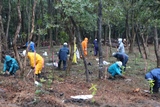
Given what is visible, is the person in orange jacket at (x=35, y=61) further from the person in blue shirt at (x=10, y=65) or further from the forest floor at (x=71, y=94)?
the forest floor at (x=71, y=94)

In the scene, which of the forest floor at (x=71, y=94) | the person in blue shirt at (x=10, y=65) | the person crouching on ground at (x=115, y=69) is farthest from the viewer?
the person crouching on ground at (x=115, y=69)

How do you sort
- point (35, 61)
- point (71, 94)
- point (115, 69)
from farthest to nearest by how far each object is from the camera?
point (115, 69) < point (35, 61) < point (71, 94)

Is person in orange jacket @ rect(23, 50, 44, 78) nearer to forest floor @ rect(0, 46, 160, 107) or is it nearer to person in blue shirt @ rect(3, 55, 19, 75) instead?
person in blue shirt @ rect(3, 55, 19, 75)

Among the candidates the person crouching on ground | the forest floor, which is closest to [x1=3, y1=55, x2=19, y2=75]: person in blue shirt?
the forest floor

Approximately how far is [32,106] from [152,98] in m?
4.22

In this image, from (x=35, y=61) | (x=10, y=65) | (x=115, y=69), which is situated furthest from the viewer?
(x=115, y=69)

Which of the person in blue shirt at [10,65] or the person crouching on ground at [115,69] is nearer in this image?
the person in blue shirt at [10,65]

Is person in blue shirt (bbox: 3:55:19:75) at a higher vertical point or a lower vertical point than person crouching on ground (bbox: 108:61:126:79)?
higher

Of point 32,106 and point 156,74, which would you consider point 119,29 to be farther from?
point 32,106

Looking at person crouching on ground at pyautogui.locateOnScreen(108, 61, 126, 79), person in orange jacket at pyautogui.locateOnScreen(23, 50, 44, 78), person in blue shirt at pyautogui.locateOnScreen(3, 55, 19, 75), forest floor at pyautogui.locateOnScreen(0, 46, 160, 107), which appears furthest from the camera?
person crouching on ground at pyautogui.locateOnScreen(108, 61, 126, 79)

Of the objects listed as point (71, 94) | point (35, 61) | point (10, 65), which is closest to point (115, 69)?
point (35, 61)

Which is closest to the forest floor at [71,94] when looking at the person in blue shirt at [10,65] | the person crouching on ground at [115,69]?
the person crouching on ground at [115,69]

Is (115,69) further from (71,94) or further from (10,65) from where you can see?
(10,65)

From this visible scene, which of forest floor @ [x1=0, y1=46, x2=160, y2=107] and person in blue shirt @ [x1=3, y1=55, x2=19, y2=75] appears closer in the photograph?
forest floor @ [x1=0, y1=46, x2=160, y2=107]
